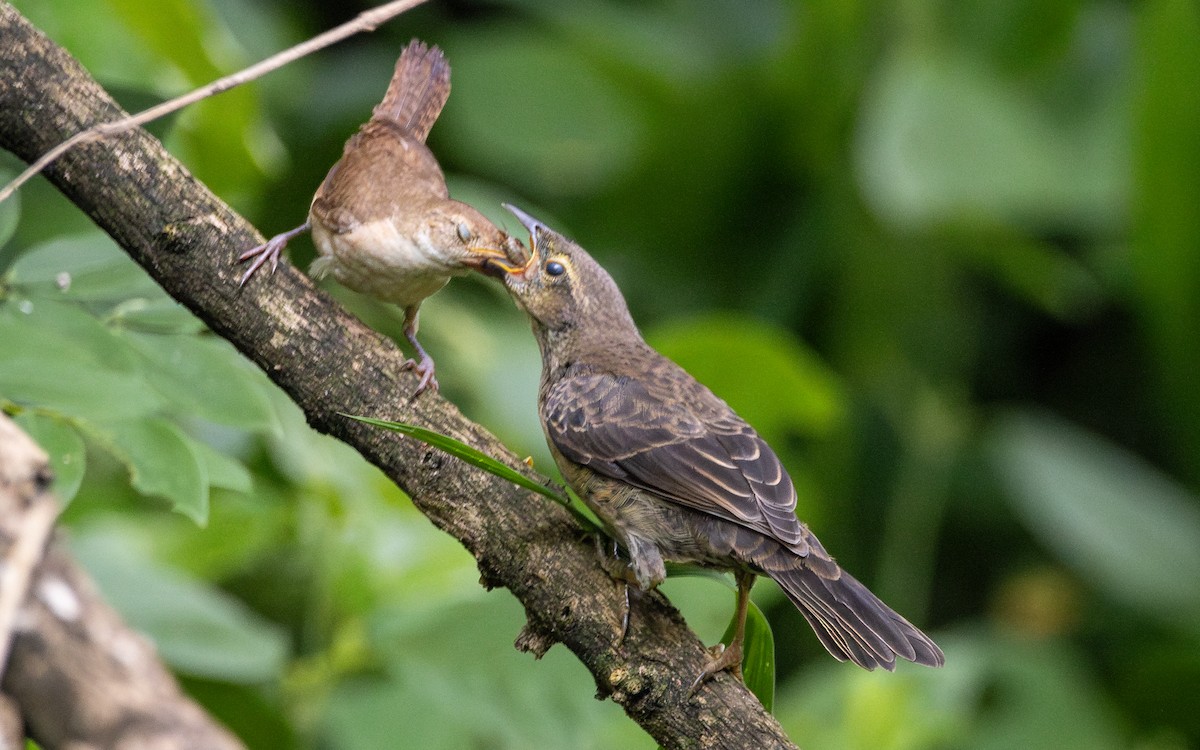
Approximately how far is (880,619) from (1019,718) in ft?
9.70

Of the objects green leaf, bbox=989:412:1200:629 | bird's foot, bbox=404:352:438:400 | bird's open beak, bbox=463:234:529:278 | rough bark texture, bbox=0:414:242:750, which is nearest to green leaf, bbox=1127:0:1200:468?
green leaf, bbox=989:412:1200:629

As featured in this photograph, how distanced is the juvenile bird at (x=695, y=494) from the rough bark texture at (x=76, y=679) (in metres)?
1.14

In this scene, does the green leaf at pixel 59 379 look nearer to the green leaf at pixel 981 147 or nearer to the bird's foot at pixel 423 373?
the bird's foot at pixel 423 373

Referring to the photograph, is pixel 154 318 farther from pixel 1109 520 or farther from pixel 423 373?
pixel 1109 520

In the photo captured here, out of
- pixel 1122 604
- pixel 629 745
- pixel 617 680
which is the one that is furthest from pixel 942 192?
pixel 617 680

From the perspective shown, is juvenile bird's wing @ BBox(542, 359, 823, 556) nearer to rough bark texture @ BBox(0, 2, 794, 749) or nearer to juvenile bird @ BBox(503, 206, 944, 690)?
juvenile bird @ BBox(503, 206, 944, 690)

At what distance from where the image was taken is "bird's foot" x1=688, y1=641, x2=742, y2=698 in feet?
6.91

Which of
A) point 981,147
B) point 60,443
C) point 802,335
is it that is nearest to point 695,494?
point 60,443

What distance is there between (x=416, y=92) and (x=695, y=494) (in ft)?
3.47

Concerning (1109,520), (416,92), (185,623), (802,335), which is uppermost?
(416,92)

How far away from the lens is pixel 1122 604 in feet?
18.4

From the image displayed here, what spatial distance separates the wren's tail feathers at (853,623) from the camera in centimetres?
239

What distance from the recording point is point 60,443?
2127 mm

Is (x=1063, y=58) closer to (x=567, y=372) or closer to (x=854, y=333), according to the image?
(x=854, y=333)
